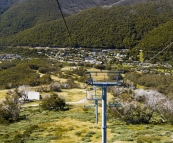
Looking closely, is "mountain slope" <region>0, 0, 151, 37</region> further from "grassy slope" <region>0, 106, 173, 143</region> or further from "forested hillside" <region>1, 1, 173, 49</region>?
"grassy slope" <region>0, 106, 173, 143</region>

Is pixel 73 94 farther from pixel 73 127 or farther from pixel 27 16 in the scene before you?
pixel 27 16

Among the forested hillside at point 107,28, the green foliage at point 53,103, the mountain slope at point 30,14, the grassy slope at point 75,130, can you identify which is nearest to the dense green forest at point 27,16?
the mountain slope at point 30,14

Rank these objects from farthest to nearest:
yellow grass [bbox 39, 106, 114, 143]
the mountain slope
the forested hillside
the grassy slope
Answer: the mountain slope
the forested hillside
yellow grass [bbox 39, 106, 114, 143]
the grassy slope

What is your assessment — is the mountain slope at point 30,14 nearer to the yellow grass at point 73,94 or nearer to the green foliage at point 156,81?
the green foliage at point 156,81

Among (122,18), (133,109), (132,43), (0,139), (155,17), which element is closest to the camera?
(0,139)

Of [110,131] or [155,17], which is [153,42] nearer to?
[155,17]

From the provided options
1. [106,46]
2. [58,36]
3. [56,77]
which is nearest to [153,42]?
[106,46]

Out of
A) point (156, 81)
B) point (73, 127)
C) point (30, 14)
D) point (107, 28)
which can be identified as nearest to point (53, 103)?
point (73, 127)

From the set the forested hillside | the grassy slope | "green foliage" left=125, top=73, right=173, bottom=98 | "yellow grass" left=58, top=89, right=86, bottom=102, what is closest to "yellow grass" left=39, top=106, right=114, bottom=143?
the grassy slope
